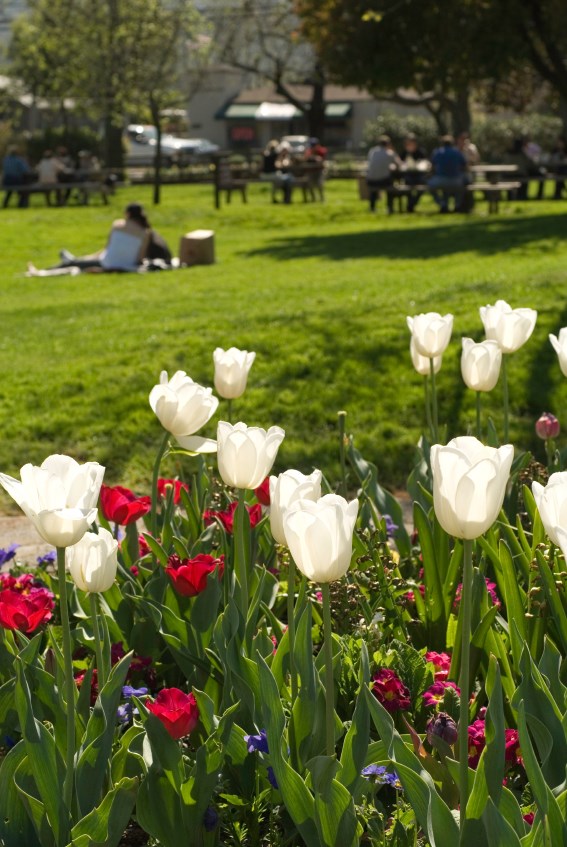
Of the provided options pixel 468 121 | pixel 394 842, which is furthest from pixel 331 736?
pixel 468 121

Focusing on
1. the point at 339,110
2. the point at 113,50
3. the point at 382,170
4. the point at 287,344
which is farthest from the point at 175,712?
the point at 339,110

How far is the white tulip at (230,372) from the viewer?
3.27 meters

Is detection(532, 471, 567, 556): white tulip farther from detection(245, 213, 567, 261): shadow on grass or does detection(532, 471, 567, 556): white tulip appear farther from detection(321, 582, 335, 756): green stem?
detection(245, 213, 567, 261): shadow on grass

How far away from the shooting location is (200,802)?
2.29 meters

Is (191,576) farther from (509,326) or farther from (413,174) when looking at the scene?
(413,174)

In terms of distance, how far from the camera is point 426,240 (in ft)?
57.2

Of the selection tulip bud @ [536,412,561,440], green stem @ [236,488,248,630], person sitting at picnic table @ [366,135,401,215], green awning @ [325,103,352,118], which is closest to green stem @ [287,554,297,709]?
green stem @ [236,488,248,630]

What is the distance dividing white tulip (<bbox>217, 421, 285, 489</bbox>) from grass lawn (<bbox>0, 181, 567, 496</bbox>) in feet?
11.8

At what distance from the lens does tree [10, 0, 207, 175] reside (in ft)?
116

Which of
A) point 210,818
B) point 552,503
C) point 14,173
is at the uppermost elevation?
point 552,503

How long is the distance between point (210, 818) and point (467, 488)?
914mm

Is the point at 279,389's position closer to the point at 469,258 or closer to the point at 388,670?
the point at 388,670

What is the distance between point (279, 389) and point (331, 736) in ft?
17.6

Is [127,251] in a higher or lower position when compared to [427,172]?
lower
